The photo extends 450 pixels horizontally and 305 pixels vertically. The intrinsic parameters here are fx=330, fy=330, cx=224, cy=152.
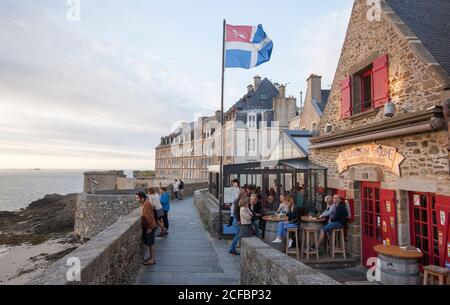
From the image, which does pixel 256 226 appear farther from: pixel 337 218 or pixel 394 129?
pixel 394 129

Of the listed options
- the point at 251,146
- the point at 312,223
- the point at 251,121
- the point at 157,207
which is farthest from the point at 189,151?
the point at 312,223

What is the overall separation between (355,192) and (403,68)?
11.6 ft

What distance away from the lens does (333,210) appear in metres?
8.92

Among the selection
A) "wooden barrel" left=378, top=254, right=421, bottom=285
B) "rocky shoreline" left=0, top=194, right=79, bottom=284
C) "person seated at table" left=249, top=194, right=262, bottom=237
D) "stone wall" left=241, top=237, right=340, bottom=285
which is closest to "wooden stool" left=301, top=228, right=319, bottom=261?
"person seated at table" left=249, top=194, right=262, bottom=237

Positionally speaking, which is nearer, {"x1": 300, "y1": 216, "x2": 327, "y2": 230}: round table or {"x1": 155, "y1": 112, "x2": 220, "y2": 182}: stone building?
{"x1": 300, "y1": 216, "x2": 327, "y2": 230}: round table

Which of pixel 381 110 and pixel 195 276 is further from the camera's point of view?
pixel 381 110

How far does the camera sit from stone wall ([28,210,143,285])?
402cm

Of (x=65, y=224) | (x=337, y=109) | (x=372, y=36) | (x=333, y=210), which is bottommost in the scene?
(x=65, y=224)

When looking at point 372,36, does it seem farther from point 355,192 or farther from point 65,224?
point 65,224

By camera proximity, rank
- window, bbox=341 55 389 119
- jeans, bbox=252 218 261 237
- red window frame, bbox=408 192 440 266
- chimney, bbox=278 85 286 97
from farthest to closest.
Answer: chimney, bbox=278 85 286 97 < jeans, bbox=252 218 261 237 < window, bbox=341 55 389 119 < red window frame, bbox=408 192 440 266

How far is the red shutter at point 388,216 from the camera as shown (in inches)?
300

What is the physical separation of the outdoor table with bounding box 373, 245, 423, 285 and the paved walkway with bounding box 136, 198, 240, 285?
9.60 ft

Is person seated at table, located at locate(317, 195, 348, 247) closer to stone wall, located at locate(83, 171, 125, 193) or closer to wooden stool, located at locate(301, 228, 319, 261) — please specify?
wooden stool, located at locate(301, 228, 319, 261)
